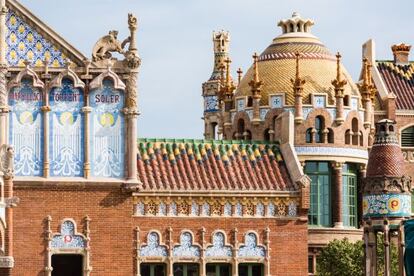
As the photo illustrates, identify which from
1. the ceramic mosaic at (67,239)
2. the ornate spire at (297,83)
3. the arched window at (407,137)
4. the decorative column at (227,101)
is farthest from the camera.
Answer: the arched window at (407,137)

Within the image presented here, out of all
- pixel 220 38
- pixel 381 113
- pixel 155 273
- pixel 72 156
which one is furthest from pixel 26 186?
pixel 220 38

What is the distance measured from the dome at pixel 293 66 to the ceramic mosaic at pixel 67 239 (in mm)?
21745

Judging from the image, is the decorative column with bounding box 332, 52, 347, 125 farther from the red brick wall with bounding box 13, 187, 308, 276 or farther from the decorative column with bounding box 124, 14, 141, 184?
the decorative column with bounding box 124, 14, 141, 184

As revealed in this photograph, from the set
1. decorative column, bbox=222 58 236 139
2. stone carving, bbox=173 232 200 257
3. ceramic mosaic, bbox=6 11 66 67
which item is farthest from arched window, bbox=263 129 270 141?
ceramic mosaic, bbox=6 11 66 67

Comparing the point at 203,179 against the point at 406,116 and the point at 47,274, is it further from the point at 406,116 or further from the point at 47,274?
the point at 406,116

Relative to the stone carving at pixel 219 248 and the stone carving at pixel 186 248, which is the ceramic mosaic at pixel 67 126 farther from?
the stone carving at pixel 219 248

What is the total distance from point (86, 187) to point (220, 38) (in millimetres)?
47675

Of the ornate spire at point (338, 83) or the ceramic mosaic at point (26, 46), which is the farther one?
the ornate spire at point (338, 83)

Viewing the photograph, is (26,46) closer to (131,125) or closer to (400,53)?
(131,125)

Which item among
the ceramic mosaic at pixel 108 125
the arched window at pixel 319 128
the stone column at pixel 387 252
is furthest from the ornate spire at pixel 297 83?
the ceramic mosaic at pixel 108 125

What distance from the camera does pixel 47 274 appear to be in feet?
203

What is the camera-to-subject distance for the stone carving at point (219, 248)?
6419 centimetres

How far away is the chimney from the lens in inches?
3622

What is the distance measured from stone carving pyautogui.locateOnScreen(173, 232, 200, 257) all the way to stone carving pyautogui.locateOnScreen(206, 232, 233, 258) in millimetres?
507
